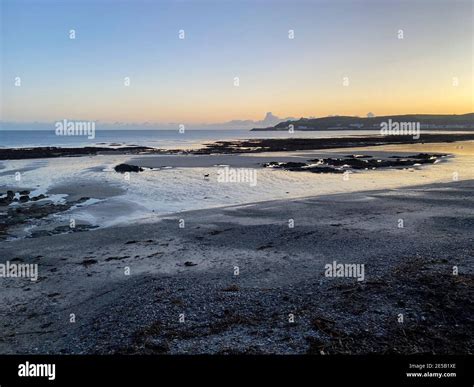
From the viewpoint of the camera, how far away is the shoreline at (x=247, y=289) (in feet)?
27.8

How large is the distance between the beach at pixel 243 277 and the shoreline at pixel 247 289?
45 mm

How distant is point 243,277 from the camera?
487 inches

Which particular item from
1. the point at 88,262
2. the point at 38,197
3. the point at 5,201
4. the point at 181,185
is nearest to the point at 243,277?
the point at 88,262

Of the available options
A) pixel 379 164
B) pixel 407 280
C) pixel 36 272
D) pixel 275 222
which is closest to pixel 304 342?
pixel 407 280

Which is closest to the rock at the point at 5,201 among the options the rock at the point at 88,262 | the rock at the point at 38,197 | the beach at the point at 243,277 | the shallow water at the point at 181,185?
the beach at the point at 243,277

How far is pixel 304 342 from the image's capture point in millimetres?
8227

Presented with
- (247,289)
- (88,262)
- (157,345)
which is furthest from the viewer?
(88,262)

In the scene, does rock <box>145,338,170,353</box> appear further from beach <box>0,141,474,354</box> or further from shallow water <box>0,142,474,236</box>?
shallow water <box>0,142,474,236</box>

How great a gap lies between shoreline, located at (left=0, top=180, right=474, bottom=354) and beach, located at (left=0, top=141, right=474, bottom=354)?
4 centimetres

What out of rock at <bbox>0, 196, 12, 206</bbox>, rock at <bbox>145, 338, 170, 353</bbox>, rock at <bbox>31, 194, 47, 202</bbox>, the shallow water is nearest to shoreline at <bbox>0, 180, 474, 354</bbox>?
rock at <bbox>145, 338, 170, 353</bbox>

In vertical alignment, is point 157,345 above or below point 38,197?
below

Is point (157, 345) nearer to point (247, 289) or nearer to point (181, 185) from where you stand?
point (247, 289)

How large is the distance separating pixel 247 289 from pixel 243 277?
41.7 inches

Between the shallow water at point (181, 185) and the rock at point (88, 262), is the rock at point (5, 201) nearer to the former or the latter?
the shallow water at point (181, 185)
